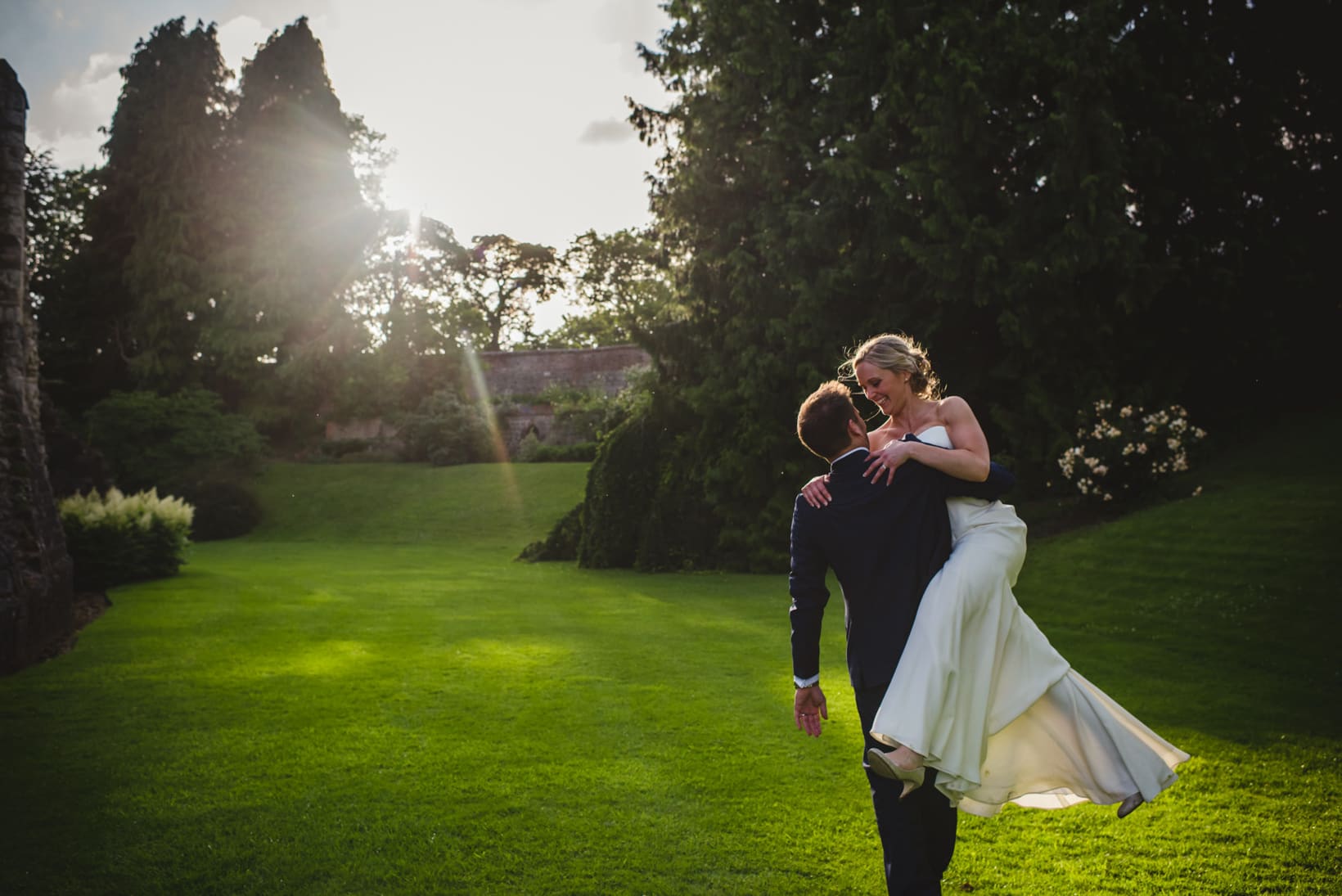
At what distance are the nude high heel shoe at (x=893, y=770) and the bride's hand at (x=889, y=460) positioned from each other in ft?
2.64

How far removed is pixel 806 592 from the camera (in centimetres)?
292

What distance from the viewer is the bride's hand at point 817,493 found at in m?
2.83

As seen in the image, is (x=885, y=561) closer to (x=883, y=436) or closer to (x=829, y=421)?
(x=829, y=421)

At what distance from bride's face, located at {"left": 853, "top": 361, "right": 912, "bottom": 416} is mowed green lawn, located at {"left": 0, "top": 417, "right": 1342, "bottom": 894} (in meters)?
2.07

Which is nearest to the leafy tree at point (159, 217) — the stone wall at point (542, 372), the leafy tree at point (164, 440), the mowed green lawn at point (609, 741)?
the stone wall at point (542, 372)

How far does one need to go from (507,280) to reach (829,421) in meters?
57.5

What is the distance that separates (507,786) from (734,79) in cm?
1428

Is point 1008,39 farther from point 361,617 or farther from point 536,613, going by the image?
point 361,617

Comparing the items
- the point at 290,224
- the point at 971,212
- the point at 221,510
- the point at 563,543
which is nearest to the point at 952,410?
the point at 971,212

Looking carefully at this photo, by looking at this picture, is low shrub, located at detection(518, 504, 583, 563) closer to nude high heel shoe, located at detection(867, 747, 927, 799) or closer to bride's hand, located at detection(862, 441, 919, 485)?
bride's hand, located at detection(862, 441, 919, 485)

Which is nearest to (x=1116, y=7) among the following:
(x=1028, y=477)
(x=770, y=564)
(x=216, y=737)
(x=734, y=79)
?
(x=734, y=79)

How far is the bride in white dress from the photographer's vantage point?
2506mm

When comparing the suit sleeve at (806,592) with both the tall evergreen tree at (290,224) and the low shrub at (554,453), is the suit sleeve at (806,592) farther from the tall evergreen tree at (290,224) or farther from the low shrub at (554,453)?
the tall evergreen tree at (290,224)

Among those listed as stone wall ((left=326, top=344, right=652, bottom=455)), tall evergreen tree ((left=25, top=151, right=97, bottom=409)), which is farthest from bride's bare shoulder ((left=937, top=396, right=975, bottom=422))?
tall evergreen tree ((left=25, top=151, right=97, bottom=409))
